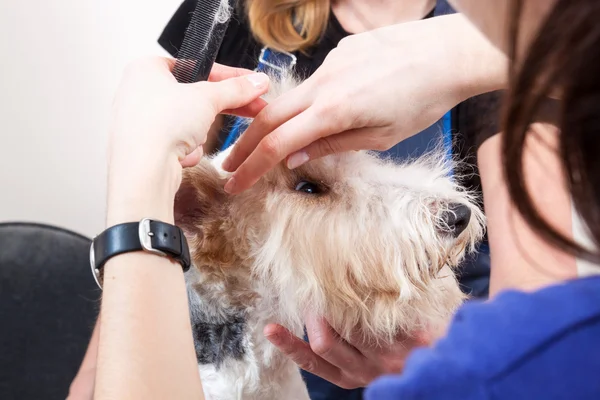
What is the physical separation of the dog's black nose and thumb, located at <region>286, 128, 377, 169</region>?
18 cm

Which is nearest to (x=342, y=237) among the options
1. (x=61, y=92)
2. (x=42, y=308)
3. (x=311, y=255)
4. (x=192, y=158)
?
(x=311, y=255)

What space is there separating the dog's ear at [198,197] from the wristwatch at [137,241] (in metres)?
0.26

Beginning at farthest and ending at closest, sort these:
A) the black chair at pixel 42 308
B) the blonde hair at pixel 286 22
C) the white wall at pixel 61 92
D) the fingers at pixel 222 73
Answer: the white wall at pixel 61 92
the black chair at pixel 42 308
the blonde hair at pixel 286 22
the fingers at pixel 222 73

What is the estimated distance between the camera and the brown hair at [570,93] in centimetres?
32

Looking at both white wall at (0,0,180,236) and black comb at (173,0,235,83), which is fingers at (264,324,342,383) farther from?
white wall at (0,0,180,236)

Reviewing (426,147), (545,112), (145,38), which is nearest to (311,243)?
(426,147)

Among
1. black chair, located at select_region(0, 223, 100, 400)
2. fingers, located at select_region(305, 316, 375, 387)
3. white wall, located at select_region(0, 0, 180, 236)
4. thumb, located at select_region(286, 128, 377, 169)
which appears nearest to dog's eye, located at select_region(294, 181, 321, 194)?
thumb, located at select_region(286, 128, 377, 169)

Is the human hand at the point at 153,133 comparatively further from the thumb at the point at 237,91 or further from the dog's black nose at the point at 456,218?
the dog's black nose at the point at 456,218

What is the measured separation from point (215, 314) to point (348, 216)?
283 millimetres

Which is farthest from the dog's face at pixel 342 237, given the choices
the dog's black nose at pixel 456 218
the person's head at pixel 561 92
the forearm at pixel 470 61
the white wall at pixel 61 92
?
the white wall at pixel 61 92

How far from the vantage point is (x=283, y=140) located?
0.80 m

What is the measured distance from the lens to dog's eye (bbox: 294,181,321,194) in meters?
1.00

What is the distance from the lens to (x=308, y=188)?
1.00m

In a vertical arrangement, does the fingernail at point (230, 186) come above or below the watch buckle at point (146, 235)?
below
